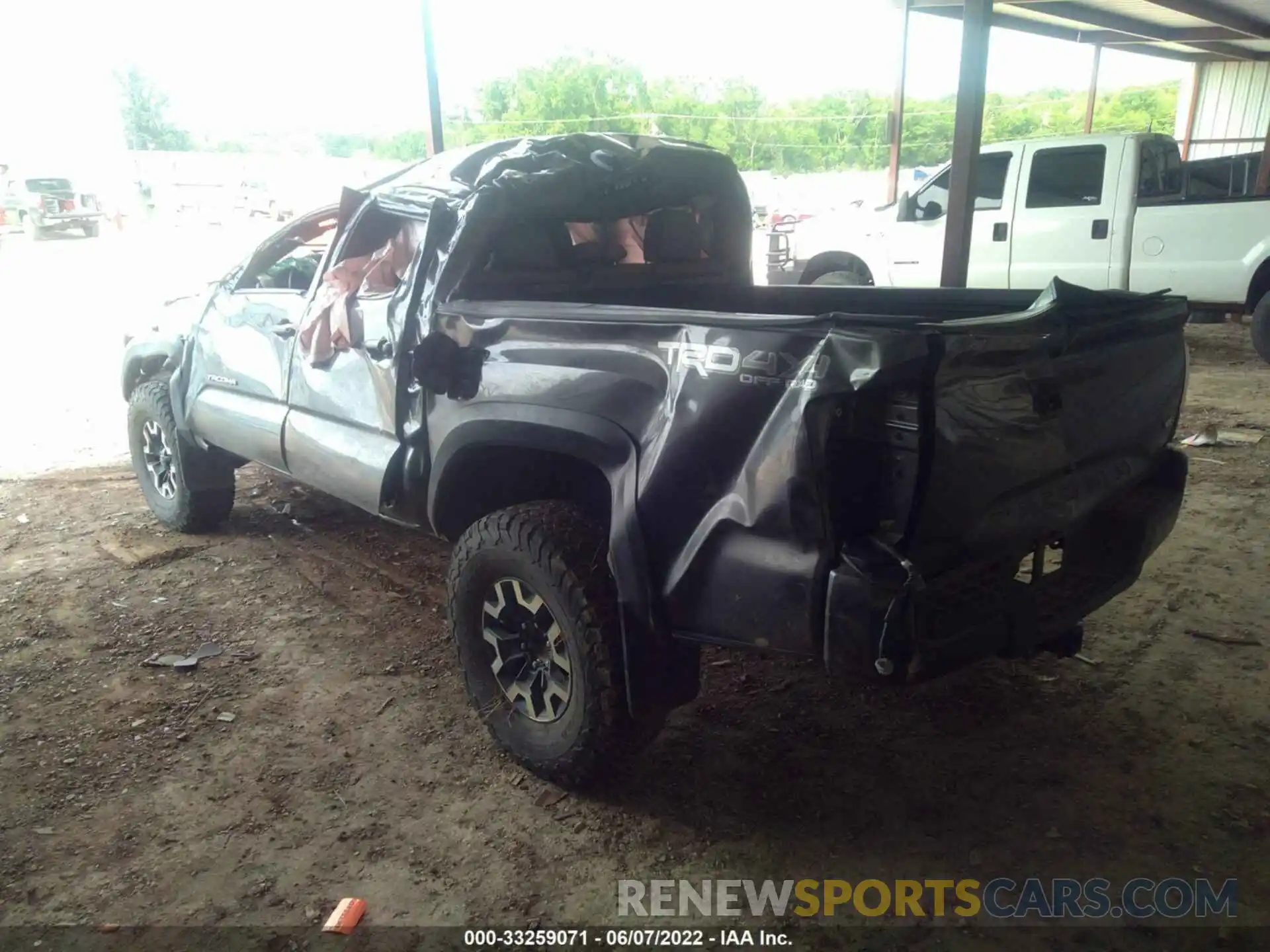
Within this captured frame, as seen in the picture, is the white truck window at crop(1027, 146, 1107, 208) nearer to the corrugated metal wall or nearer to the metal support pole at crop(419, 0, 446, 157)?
the metal support pole at crop(419, 0, 446, 157)

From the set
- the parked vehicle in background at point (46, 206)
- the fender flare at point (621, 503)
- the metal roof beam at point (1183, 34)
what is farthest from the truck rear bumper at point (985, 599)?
the parked vehicle in background at point (46, 206)

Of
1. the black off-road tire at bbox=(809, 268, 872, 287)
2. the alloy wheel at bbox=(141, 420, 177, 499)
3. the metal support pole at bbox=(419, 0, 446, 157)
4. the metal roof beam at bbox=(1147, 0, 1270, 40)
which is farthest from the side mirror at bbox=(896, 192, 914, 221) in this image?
the alloy wheel at bbox=(141, 420, 177, 499)

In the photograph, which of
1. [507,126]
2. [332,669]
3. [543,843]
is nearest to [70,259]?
[507,126]

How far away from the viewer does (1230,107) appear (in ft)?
69.5

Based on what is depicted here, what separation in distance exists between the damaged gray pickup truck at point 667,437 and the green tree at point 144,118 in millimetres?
32189

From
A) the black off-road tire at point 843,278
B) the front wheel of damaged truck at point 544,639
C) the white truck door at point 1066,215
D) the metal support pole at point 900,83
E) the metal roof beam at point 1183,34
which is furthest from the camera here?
the metal roof beam at point 1183,34

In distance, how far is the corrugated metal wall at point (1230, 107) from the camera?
20562 millimetres

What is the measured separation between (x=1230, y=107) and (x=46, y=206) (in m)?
28.1

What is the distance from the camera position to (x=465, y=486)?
121 inches

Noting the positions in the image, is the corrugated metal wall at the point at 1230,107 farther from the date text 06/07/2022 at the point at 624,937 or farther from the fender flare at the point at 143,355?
the date text 06/07/2022 at the point at 624,937

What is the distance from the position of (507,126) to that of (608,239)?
23666mm

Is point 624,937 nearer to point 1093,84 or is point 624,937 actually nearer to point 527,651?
point 527,651

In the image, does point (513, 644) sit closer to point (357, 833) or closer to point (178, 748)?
point (357, 833)

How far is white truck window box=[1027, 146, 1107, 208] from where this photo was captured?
8.23m
